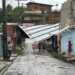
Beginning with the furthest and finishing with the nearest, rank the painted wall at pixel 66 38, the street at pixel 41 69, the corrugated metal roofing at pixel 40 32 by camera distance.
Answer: the corrugated metal roofing at pixel 40 32 → the painted wall at pixel 66 38 → the street at pixel 41 69

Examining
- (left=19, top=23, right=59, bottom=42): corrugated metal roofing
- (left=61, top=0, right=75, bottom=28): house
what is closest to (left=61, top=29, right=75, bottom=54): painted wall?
(left=61, top=0, right=75, bottom=28): house

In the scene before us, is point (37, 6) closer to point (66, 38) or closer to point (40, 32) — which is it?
point (40, 32)

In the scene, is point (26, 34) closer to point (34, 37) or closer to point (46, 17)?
point (34, 37)

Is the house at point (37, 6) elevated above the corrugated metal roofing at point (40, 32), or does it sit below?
above

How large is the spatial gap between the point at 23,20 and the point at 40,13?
23.8ft

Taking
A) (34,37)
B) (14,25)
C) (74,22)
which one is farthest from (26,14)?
(74,22)

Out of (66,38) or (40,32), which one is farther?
(40,32)

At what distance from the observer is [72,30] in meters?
45.5

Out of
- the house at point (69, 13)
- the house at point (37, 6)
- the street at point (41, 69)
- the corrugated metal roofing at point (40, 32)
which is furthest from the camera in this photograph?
the house at point (37, 6)

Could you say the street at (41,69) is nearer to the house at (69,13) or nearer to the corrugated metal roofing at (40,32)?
the house at (69,13)

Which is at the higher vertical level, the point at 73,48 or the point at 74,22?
the point at 74,22

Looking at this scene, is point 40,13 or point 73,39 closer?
point 73,39

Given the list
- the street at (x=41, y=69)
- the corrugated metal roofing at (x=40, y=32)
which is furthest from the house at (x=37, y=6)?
the street at (x=41, y=69)

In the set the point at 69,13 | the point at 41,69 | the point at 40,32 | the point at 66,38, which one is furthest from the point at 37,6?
the point at 41,69
